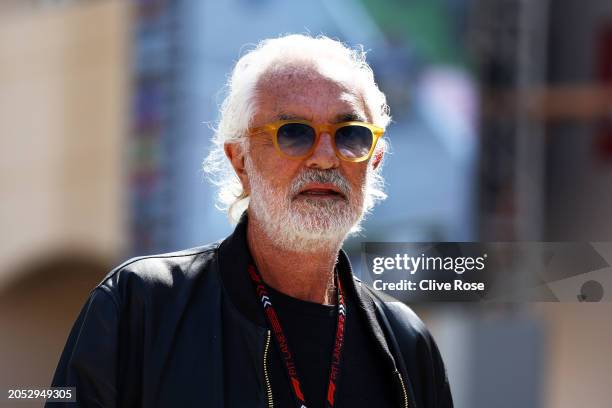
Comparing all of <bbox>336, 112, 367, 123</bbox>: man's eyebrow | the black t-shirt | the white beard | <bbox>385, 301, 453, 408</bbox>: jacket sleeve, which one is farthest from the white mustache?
<bbox>385, 301, 453, 408</bbox>: jacket sleeve

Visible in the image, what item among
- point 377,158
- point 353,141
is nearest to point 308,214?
point 353,141

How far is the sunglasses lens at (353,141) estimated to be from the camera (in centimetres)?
280

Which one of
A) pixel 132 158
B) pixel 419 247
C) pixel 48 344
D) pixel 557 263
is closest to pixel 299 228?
pixel 419 247

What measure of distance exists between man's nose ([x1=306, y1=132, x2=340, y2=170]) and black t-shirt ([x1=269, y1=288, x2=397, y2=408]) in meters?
0.29

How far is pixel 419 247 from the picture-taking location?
3209mm

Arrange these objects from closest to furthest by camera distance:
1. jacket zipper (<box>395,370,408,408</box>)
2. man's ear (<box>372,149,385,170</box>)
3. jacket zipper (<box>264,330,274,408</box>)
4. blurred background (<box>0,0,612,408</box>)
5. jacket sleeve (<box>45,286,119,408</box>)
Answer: jacket sleeve (<box>45,286,119,408</box>) → jacket zipper (<box>264,330,274,408</box>) → jacket zipper (<box>395,370,408,408</box>) → man's ear (<box>372,149,385,170</box>) → blurred background (<box>0,0,612,408</box>)

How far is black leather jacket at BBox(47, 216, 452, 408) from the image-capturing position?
2.55 metres

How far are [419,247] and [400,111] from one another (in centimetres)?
774

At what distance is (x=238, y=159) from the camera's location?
2971 mm

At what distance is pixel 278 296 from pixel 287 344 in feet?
→ 0.40

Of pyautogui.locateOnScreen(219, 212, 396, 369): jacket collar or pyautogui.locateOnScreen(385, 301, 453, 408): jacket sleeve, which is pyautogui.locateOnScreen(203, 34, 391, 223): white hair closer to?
pyautogui.locateOnScreen(219, 212, 396, 369): jacket collar

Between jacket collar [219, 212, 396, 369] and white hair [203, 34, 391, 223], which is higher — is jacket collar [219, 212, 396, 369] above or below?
below

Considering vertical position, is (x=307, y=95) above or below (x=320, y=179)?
above

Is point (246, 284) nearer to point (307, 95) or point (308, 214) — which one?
point (308, 214)
